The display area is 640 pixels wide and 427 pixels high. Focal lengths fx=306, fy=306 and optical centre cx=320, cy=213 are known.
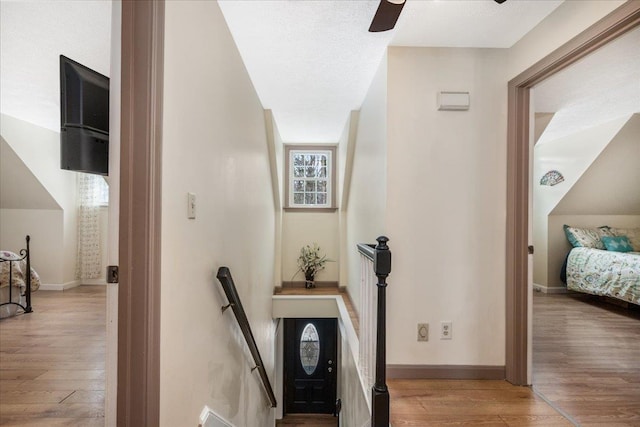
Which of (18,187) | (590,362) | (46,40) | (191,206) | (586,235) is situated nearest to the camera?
(191,206)

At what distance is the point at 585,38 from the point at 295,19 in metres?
1.58

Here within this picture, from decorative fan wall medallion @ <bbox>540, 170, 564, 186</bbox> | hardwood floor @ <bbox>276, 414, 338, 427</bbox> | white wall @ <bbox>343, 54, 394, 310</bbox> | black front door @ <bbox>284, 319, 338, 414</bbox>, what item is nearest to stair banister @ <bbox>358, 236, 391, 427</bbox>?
white wall @ <bbox>343, 54, 394, 310</bbox>

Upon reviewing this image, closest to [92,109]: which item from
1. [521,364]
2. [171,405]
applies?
[171,405]

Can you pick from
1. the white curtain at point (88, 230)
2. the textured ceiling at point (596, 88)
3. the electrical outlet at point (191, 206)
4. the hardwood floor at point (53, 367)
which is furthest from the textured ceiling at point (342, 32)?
the white curtain at point (88, 230)

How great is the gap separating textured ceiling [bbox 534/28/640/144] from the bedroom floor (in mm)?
2107

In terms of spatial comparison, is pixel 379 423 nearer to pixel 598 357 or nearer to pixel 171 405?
pixel 171 405

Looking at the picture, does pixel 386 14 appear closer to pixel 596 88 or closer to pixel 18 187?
pixel 596 88

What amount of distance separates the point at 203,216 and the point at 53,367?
202 cm

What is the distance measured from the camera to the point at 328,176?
17.2 ft

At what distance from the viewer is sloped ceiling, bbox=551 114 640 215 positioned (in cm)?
389

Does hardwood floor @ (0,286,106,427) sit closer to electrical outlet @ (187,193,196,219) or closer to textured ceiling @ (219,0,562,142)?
electrical outlet @ (187,193,196,219)

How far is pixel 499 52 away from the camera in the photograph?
2.17m

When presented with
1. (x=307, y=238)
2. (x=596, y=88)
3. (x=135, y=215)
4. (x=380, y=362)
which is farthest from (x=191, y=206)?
(x=307, y=238)

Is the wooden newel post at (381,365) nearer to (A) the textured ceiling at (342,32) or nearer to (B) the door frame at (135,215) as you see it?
(B) the door frame at (135,215)
